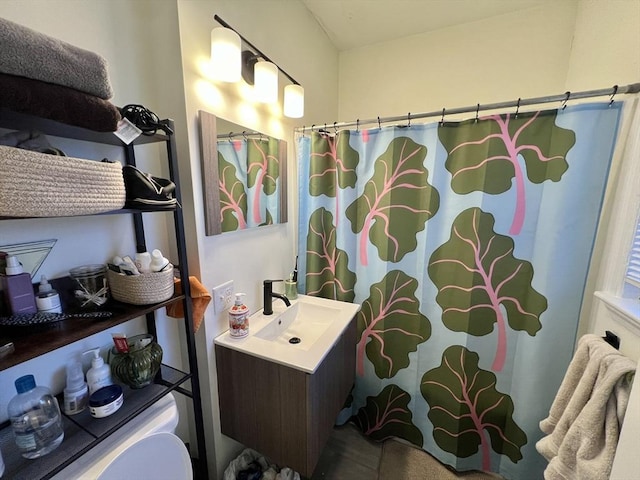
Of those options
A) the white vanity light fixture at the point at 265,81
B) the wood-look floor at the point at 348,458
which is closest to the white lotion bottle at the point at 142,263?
the white vanity light fixture at the point at 265,81

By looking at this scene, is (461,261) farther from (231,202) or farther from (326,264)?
(231,202)

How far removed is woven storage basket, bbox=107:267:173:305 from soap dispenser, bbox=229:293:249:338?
14.4 inches

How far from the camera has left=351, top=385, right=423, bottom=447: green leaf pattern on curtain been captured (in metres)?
1.56

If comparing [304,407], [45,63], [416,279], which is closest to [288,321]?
[304,407]

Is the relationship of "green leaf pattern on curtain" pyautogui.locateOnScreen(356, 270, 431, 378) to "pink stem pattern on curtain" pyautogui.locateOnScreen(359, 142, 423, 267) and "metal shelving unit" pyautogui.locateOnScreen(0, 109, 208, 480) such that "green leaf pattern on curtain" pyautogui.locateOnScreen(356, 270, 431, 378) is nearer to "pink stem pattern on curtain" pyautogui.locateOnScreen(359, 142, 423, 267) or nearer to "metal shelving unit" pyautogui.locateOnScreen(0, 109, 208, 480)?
"pink stem pattern on curtain" pyautogui.locateOnScreen(359, 142, 423, 267)

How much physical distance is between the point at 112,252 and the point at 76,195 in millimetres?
401

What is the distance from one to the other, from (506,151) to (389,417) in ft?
5.38

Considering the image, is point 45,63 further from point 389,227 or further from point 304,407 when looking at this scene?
point 389,227

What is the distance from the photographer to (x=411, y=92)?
1901mm

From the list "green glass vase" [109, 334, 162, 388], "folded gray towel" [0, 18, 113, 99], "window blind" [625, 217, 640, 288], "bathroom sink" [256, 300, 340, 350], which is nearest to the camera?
"folded gray towel" [0, 18, 113, 99]

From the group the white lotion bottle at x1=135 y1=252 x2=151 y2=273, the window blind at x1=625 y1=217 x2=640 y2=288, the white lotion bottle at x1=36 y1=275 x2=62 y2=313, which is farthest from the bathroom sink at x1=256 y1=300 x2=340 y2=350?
the window blind at x1=625 y1=217 x2=640 y2=288

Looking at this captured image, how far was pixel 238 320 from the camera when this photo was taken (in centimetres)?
114

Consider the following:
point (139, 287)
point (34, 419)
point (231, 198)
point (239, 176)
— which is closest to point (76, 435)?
point (34, 419)

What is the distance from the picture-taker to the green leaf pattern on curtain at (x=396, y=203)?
4.44ft
